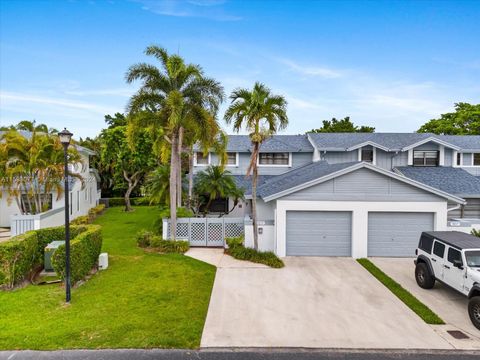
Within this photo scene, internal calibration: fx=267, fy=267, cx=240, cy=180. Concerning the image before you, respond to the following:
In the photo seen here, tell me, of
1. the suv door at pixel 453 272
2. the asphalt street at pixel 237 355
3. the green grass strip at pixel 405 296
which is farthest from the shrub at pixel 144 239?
the suv door at pixel 453 272

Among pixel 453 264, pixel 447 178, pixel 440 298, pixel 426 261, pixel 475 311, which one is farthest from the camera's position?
pixel 447 178

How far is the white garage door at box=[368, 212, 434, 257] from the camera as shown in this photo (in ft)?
43.8

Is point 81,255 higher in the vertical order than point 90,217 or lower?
higher

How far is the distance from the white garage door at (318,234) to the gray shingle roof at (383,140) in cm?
1089

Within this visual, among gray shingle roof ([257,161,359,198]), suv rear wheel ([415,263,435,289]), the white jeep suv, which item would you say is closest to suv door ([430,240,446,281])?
the white jeep suv

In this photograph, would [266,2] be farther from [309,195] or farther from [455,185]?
[455,185]

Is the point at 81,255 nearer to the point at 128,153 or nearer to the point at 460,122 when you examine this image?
the point at 128,153

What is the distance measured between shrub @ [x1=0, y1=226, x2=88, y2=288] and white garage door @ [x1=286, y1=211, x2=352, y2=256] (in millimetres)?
10959

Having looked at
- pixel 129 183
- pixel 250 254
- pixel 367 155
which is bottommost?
pixel 250 254

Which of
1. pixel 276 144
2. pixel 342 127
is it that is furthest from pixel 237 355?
pixel 342 127

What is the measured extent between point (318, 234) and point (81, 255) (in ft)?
34.5

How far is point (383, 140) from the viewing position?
78.4ft

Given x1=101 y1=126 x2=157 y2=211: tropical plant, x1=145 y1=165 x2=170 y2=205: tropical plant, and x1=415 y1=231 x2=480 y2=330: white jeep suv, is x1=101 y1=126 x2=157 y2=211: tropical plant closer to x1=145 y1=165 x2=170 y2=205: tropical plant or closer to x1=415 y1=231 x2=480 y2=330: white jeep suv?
x1=145 y1=165 x2=170 y2=205: tropical plant

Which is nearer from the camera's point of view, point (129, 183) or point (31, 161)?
point (31, 161)
